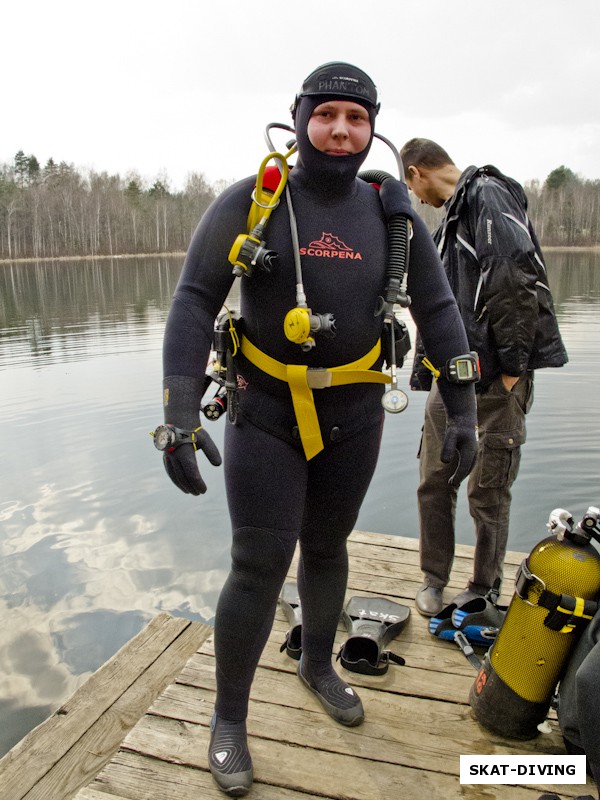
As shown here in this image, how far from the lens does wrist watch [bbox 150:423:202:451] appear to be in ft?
5.86

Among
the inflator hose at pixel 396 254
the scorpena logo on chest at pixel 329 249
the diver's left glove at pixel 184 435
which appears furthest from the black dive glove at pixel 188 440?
the inflator hose at pixel 396 254

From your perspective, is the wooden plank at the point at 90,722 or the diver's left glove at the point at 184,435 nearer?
the diver's left glove at the point at 184,435

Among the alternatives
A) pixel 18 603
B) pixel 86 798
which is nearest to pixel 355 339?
pixel 86 798

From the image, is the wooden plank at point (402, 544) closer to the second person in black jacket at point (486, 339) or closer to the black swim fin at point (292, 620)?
the second person in black jacket at point (486, 339)

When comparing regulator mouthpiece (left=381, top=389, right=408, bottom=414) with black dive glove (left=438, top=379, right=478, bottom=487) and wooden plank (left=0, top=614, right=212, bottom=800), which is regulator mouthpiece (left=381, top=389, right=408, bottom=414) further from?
wooden plank (left=0, top=614, right=212, bottom=800)

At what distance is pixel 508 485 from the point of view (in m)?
2.77

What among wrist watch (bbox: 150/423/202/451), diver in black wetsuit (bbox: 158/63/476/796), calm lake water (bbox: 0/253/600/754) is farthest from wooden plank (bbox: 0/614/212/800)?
wrist watch (bbox: 150/423/202/451)

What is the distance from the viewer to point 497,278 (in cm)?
256

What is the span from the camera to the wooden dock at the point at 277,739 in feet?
6.23

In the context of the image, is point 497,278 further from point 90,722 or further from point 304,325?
point 90,722

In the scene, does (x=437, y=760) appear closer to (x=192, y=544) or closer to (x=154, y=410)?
(x=192, y=544)

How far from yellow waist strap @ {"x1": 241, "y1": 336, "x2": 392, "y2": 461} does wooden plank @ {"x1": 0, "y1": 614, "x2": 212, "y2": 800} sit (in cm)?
153

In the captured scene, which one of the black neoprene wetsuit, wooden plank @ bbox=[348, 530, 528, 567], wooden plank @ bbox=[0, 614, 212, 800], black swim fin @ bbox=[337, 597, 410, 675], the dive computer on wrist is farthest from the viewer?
wooden plank @ bbox=[348, 530, 528, 567]

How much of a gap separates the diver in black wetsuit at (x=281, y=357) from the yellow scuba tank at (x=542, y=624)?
647mm
